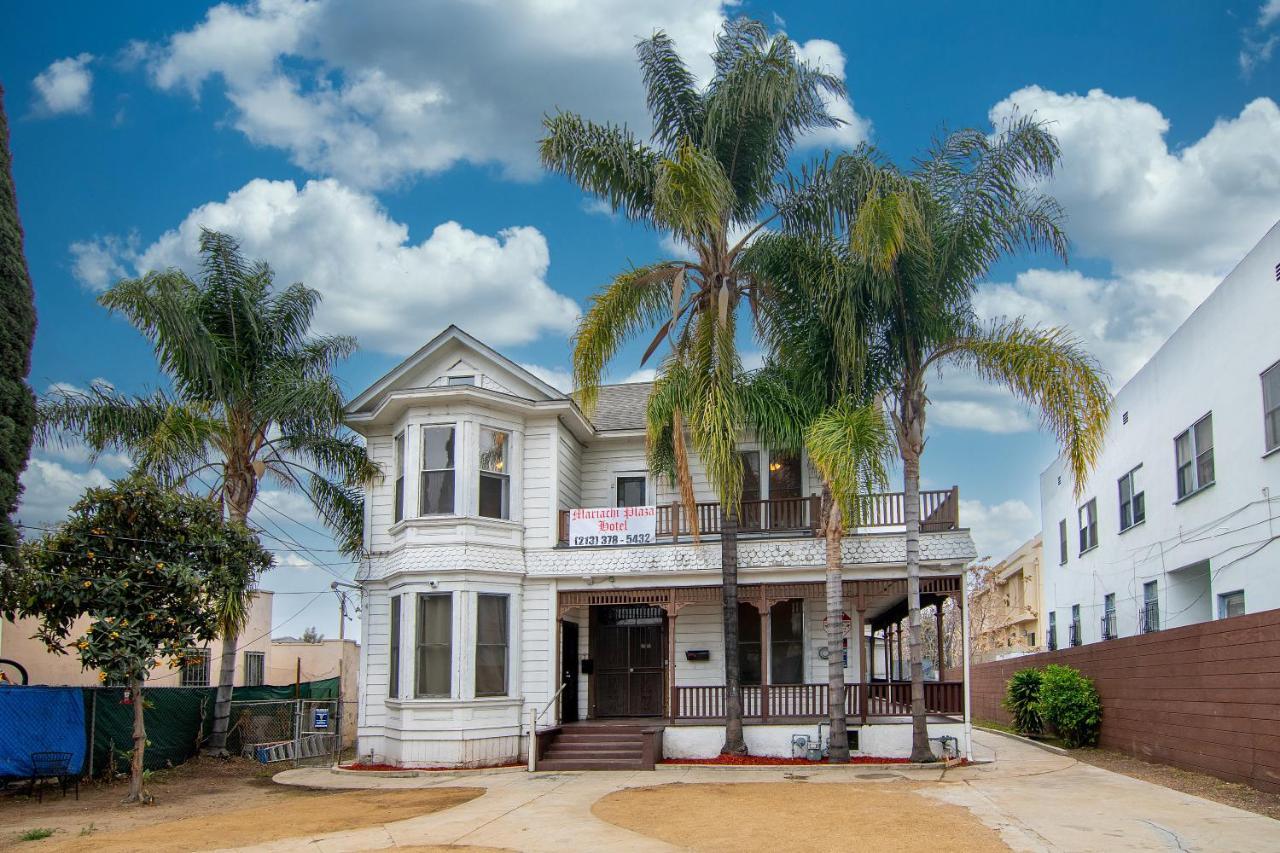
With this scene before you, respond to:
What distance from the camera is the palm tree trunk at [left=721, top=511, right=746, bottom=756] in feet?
62.0

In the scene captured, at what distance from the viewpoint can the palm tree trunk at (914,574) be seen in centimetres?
1802

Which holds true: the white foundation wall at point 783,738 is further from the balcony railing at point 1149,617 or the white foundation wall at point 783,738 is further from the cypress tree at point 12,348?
the cypress tree at point 12,348

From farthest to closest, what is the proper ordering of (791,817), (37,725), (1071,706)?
1. (1071,706)
2. (37,725)
3. (791,817)

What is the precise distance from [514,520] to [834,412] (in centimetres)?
668

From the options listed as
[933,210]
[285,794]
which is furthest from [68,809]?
[933,210]

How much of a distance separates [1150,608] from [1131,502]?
107 inches

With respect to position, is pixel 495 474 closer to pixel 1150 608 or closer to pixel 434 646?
pixel 434 646

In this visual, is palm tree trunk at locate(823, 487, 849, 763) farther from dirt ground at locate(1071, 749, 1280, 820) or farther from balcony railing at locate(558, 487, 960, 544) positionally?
dirt ground at locate(1071, 749, 1280, 820)

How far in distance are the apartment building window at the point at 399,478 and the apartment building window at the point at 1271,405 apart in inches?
589

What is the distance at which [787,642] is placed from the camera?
850 inches

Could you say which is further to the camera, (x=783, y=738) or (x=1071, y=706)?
(x=1071, y=706)

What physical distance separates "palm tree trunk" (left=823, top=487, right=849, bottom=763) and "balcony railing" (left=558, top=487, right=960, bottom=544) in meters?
0.66

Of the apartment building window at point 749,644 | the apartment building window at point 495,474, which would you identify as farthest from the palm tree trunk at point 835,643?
the apartment building window at point 495,474

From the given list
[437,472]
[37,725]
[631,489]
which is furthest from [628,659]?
[37,725]
